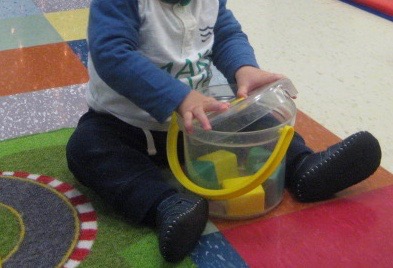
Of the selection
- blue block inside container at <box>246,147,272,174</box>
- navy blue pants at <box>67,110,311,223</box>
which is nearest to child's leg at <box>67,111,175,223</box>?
navy blue pants at <box>67,110,311,223</box>

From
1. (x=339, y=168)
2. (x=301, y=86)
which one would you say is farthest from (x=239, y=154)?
(x=301, y=86)

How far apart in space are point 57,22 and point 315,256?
3.35 feet

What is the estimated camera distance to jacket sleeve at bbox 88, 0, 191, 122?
0.68m

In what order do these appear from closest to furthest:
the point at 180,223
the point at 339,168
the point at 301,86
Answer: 1. the point at 180,223
2. the point at 339,168
3. the point at 301,86

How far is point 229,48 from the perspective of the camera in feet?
2.72

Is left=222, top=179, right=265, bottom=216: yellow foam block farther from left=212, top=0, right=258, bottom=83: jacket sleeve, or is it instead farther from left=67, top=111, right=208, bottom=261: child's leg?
left=212, top=0, right=258, bottom=83: jacket sleeve

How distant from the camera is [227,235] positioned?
67cm

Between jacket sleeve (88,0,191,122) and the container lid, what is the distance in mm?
57

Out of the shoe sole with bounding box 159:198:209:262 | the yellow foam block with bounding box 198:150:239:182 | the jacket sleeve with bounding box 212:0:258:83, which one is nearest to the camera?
the shoe sole with bounding box 159:198:209:262

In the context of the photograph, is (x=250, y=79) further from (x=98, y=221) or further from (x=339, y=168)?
Answer: (x=98, y=221)

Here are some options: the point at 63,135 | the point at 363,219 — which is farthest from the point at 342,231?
the point at 63,135

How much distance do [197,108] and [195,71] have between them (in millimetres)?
138

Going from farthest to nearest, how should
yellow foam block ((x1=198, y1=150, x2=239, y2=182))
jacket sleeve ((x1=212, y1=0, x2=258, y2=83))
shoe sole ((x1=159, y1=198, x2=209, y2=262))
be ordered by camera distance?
jacket sleeve ((x1=212, y1=0, x2=258, y2=83)) < yellow foam block ((x1=198, y1=150, x2=239, y2=182)) < shoe sole ((x1=159, y1=198, x2=209, y2=262))

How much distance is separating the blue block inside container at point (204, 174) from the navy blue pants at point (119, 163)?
4 centimetres
